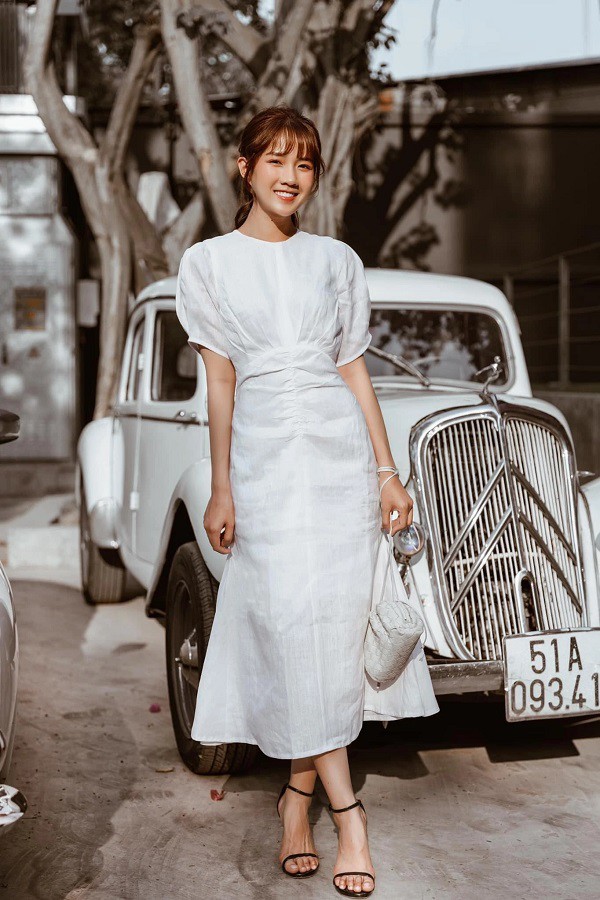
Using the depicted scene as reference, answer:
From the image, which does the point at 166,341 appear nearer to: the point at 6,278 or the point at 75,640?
the point at 75,640

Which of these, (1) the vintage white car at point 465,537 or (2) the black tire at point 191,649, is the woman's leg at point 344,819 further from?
(2) the black tire at point 191,649

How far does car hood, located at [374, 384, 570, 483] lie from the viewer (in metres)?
3.96

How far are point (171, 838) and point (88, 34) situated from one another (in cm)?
1318

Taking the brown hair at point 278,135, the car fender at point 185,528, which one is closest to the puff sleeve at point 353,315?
the brown hair at point 278,135

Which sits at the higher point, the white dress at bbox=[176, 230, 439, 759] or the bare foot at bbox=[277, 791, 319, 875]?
the white dress at bbox=[176, 230, 439, 759]

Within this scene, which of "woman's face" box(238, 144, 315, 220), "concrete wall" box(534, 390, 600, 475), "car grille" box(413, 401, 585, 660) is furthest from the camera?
"concrete wall" box(534, 390, 600, 475)

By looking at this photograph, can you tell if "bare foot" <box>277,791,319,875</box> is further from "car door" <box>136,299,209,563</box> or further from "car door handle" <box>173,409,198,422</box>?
"car door handle" <box>173,409,198,422</box>

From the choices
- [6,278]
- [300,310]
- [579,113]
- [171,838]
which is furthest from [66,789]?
[579,113]

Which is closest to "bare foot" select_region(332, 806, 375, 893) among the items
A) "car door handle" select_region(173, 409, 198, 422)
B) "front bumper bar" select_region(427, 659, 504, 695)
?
"front bumper bar" select_region(427, 659, 504, 695)

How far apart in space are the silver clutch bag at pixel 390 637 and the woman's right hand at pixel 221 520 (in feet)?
1.45

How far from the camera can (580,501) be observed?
13.6 feet

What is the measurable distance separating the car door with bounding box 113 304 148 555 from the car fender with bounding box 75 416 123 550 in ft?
0.15

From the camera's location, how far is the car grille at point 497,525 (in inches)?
151

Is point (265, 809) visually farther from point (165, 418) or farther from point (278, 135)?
point (278, 135)
